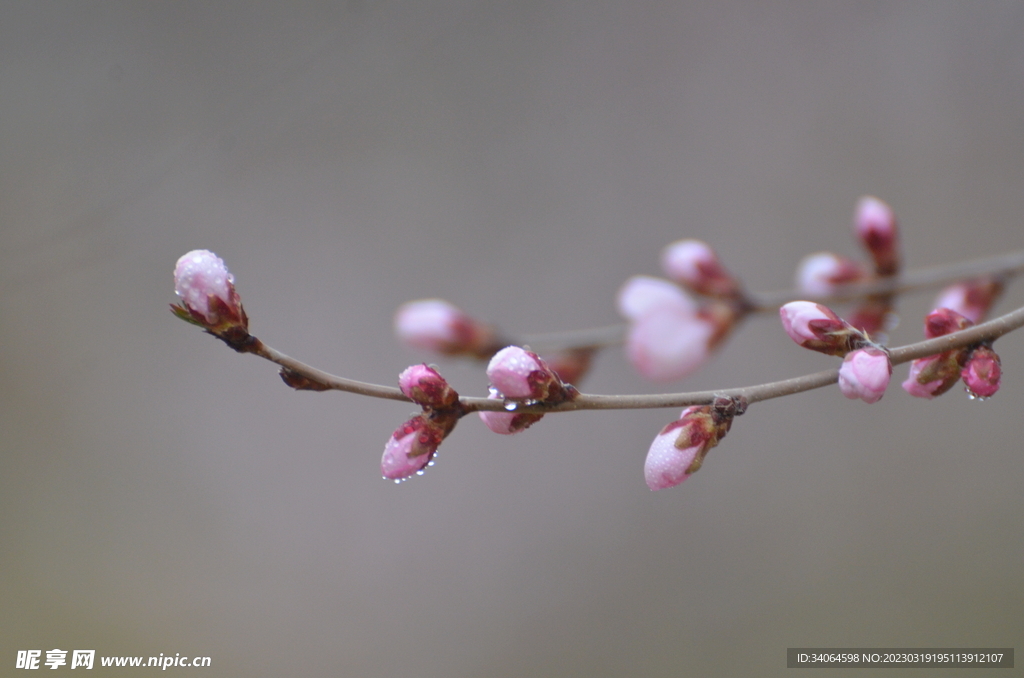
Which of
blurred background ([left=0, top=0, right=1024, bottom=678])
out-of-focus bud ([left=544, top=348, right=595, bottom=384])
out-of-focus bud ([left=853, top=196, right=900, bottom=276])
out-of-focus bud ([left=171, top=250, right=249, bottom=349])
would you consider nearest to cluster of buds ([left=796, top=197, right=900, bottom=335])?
out-of-focus bud ([left=853, top=196, right=900, bottom=276])

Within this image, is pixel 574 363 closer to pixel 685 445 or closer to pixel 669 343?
pixel 669 343

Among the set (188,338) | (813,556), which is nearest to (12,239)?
(188,338)

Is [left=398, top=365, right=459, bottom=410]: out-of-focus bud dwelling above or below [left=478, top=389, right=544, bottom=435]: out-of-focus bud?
above

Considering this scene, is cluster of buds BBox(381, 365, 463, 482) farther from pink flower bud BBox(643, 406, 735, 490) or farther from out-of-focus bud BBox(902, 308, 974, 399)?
out-of-focus bud BBox(902, 308, 974, 399)

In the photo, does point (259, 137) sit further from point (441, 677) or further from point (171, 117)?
point (441, 677)

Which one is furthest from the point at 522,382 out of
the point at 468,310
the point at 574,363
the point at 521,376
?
the point at 468,310

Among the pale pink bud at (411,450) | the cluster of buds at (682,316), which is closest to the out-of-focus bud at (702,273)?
the cluster of buds at (682,316)
